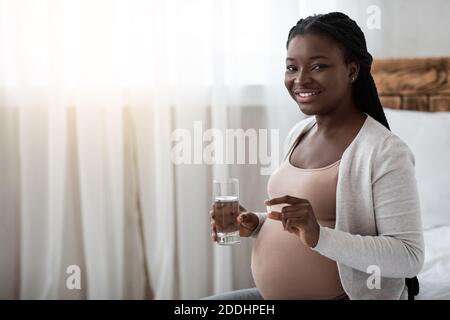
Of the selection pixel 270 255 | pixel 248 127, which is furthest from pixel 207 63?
pixel 270 255

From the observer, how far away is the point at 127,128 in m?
2.21

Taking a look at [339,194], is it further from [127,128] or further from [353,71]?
[127,128]

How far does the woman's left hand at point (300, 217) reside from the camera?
0.93m

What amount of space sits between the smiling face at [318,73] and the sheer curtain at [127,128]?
1035 millimetres

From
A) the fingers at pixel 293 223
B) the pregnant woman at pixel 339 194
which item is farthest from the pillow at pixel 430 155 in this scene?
the fingers at pixel 293 223

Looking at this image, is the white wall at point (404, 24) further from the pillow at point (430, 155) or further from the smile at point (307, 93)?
the smile at point (307, 93)

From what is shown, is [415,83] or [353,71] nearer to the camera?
[353,71]

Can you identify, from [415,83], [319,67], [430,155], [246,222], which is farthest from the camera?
[415,83]

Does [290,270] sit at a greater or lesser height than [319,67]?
lesser

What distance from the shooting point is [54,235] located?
7.20ft

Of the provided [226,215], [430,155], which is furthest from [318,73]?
[430,155]

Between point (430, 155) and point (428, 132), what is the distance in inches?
3.0

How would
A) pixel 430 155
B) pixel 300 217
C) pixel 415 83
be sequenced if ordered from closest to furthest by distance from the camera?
1. pixel 300 217
2. pixel 430 155
3. pixel 415 83

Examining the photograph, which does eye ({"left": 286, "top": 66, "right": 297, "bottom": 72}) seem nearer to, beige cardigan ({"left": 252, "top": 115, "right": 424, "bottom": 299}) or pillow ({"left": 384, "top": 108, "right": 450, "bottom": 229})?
beige cardigan ({"left": 252, "top": 115, "right": 424, "bottom": 299})
